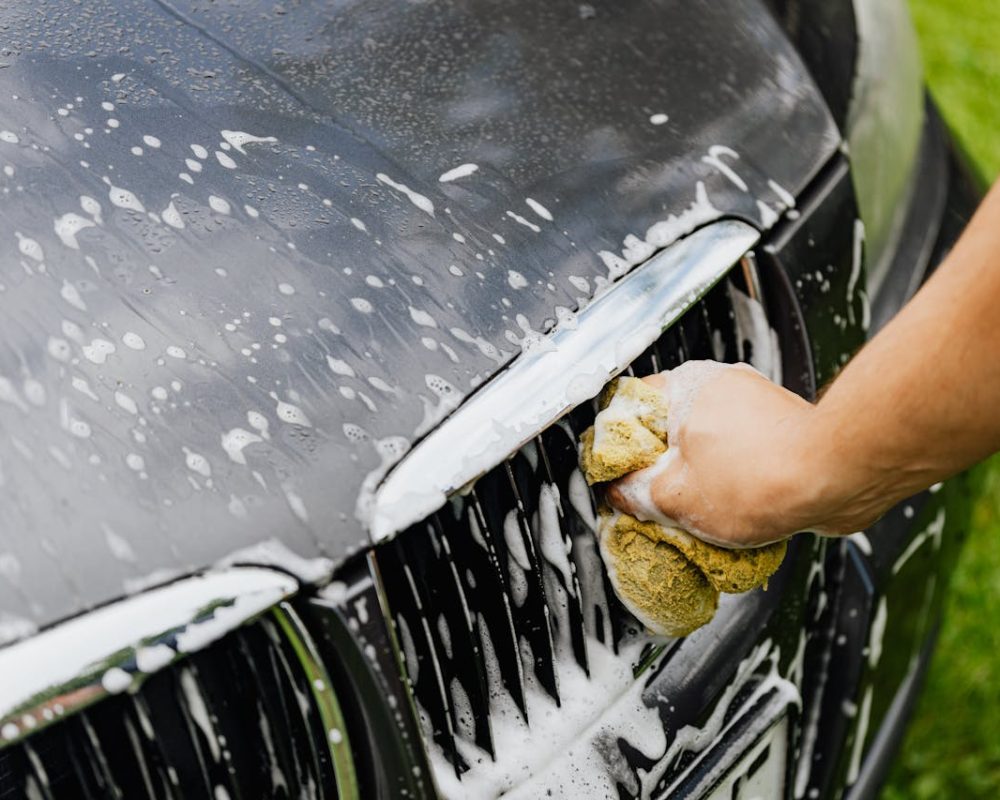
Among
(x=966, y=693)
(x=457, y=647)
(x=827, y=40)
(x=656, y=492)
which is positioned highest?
(x=827, y=40)

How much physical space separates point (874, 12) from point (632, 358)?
120cm

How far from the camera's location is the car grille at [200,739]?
112 cm

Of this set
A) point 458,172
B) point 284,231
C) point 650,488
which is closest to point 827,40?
point 458,172

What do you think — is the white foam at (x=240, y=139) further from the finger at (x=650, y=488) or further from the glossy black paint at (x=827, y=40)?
the glossy black paint at (x=827, y=40)

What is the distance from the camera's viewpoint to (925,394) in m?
1.13

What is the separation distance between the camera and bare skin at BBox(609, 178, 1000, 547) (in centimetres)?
111

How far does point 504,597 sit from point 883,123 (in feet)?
4.04

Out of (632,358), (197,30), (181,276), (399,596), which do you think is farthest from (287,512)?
(197,30)

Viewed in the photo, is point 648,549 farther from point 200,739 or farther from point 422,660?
point 200,739

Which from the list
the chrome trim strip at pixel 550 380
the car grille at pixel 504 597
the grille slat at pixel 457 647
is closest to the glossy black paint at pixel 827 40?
the chrome trim strip at pixel 550 380

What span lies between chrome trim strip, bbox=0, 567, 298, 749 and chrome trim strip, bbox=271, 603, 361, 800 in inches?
1.8

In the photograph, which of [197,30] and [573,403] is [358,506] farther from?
[197,30]

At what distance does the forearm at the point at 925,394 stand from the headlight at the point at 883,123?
810 millimetres

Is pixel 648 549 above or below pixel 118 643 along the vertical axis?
below
